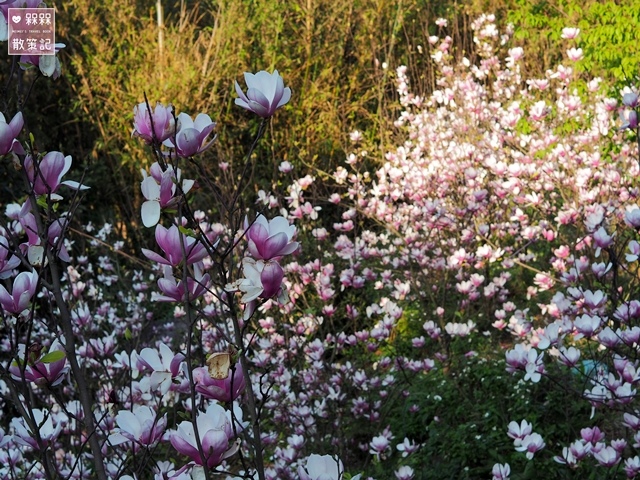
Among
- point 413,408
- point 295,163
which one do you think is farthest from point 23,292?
point 295,163

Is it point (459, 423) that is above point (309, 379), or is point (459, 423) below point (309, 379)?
below

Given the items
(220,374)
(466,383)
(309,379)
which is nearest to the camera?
(220,374)

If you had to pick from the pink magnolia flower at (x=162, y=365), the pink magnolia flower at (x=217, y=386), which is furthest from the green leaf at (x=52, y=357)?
the pink magnolia flower at (x=217, y=386)

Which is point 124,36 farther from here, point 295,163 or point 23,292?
point 23,292

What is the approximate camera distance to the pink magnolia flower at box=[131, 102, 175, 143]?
113 centimetres

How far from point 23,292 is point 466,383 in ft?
9.07

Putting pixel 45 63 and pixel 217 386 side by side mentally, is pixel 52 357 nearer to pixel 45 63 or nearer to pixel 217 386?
pixel 217 386

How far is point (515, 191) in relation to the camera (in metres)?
4.11

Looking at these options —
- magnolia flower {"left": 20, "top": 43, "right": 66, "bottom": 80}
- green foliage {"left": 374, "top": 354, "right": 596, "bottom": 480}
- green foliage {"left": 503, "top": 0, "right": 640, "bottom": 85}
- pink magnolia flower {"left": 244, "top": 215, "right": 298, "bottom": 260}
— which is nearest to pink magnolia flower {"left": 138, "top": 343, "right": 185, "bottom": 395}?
pink magnolia flower {"left": 244, "top": 215, "right": 298, "bottom": 260}

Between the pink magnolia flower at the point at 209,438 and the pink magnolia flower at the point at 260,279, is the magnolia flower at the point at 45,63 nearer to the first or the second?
the pink magnolia flower at the point at 260,279

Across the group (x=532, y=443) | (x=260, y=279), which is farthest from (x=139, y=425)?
(x=532, y=443)

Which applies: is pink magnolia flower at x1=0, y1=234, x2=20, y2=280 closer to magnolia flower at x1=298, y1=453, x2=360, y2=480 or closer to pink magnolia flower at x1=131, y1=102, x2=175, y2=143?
pink magnolia flower at x1=131, y1=102, x2=175, y2=143

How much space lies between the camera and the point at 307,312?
3.84 m

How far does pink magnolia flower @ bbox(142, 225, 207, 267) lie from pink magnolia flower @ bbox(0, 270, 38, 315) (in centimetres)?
23
